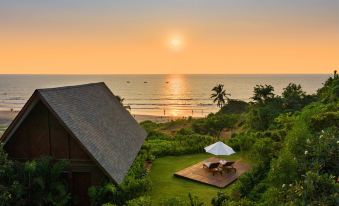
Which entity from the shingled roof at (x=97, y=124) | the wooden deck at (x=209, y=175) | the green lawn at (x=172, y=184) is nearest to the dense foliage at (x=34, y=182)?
the shingled roof at (x=97, y=124)

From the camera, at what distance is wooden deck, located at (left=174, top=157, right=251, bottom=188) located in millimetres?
21094

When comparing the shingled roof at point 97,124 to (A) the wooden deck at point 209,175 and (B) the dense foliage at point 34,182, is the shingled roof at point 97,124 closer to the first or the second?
(B) the dense foliage at point 34,182

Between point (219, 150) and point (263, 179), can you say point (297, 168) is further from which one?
point (219, 150)

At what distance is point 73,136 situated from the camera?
16234mm

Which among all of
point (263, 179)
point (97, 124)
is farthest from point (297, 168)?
point (97, 124)

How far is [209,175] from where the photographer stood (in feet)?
73.9

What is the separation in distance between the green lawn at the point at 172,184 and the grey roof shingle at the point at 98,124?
263 centimetres

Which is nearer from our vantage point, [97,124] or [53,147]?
[53,147]

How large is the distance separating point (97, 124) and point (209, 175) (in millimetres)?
9333

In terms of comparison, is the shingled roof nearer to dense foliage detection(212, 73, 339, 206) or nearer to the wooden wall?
the wooden wall

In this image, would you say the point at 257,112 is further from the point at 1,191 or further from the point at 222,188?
the point at 1,191

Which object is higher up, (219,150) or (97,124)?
(97,124)

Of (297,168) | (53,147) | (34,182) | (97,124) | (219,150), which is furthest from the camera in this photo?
(219,150)

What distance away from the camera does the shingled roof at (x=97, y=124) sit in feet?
53.9
